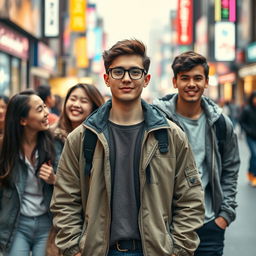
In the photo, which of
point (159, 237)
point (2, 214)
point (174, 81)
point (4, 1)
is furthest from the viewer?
point (4, 1)

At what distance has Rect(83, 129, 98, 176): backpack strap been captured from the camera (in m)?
2.78

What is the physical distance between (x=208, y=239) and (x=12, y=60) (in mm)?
17784

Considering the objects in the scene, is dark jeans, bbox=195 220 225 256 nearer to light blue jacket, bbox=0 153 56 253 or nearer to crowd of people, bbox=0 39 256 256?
crowd of people, bbox=0 39 256 256

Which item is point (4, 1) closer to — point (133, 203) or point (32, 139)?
point (32, 139)

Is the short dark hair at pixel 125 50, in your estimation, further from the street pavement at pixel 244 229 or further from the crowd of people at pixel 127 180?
the street pavement at pixel 244 229

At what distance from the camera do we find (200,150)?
376cm

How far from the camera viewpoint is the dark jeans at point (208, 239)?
3703mm

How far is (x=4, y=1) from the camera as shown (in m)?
16.7

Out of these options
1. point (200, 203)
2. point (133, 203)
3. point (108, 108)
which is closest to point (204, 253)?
point (200, 203)

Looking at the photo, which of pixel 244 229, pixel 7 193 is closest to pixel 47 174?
pixel 7 193

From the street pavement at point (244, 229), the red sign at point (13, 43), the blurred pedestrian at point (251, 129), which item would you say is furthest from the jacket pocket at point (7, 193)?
the red sign at point (13, 43)

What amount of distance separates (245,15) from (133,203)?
35.1 m

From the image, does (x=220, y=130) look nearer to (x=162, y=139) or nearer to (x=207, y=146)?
(x=207, y=146)

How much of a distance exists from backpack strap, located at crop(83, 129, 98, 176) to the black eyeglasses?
34 cm
